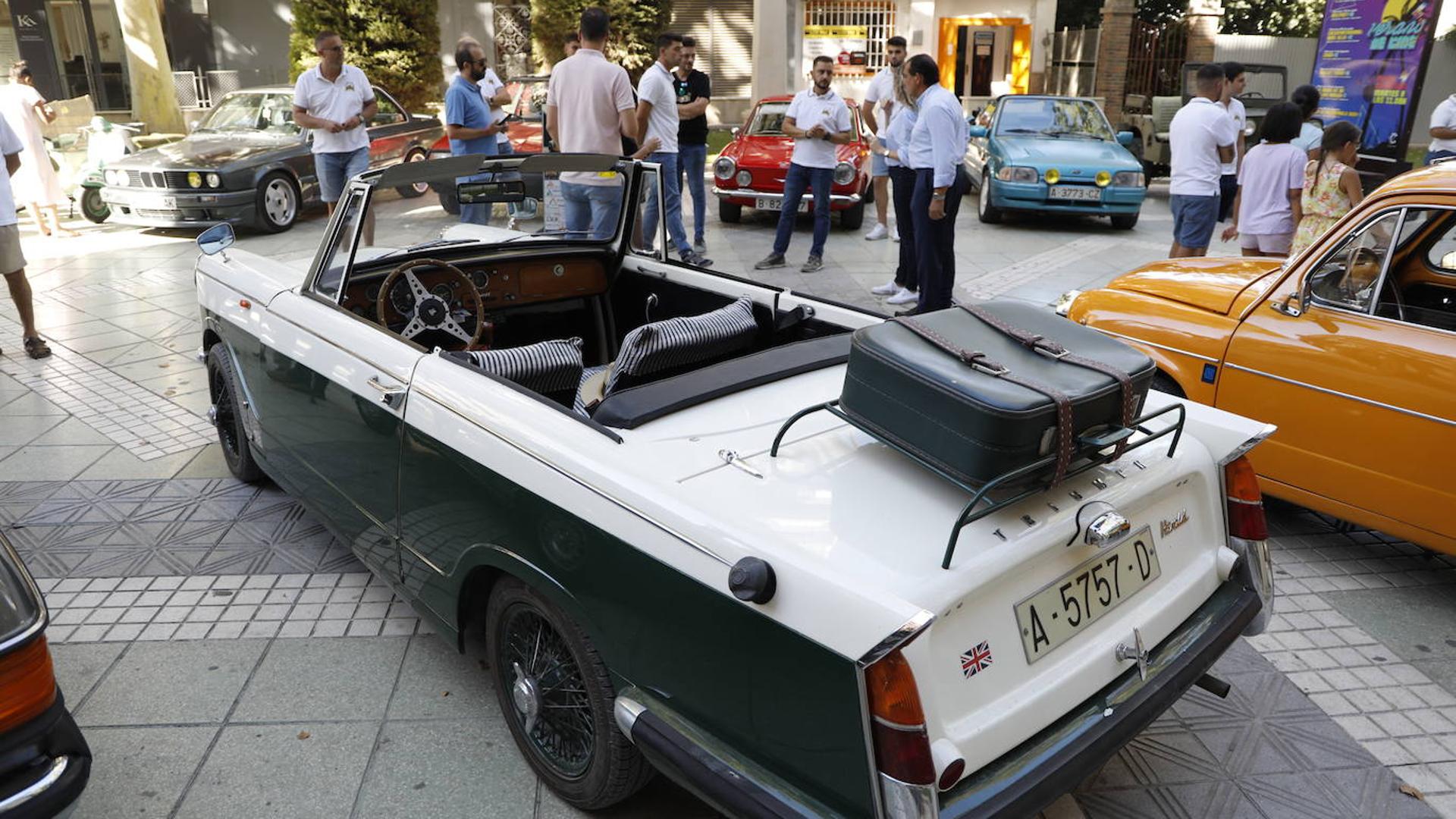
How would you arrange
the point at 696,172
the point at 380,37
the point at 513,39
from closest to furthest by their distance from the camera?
the point at 696,172 < the point at 380,37 < the point at 513,39

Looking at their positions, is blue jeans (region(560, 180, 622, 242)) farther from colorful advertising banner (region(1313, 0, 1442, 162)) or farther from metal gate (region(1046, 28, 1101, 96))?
metal gate (region(1046, 28, 1101, 96))

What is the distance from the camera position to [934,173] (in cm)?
743

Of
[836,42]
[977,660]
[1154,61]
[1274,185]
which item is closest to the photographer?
[977,660]

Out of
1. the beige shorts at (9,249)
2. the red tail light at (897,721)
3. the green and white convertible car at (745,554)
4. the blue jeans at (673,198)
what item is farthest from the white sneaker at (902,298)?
the red tail light at (897,721)

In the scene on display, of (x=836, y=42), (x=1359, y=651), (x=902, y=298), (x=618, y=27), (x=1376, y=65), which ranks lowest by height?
(x=1359, y=651)

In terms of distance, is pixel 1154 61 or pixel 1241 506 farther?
pixel 1154 61

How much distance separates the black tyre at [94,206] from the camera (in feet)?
40.0

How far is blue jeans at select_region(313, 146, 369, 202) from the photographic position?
921 cm

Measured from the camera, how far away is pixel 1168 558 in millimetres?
2688

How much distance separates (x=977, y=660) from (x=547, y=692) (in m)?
1.27

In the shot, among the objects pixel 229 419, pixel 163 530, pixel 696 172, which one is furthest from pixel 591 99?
pixel 163 530

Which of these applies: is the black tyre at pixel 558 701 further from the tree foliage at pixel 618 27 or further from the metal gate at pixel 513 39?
the metal gate at pixel 513 39

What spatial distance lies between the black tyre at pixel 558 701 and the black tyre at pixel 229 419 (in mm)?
2232

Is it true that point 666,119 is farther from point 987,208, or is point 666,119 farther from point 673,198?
point 987,208
